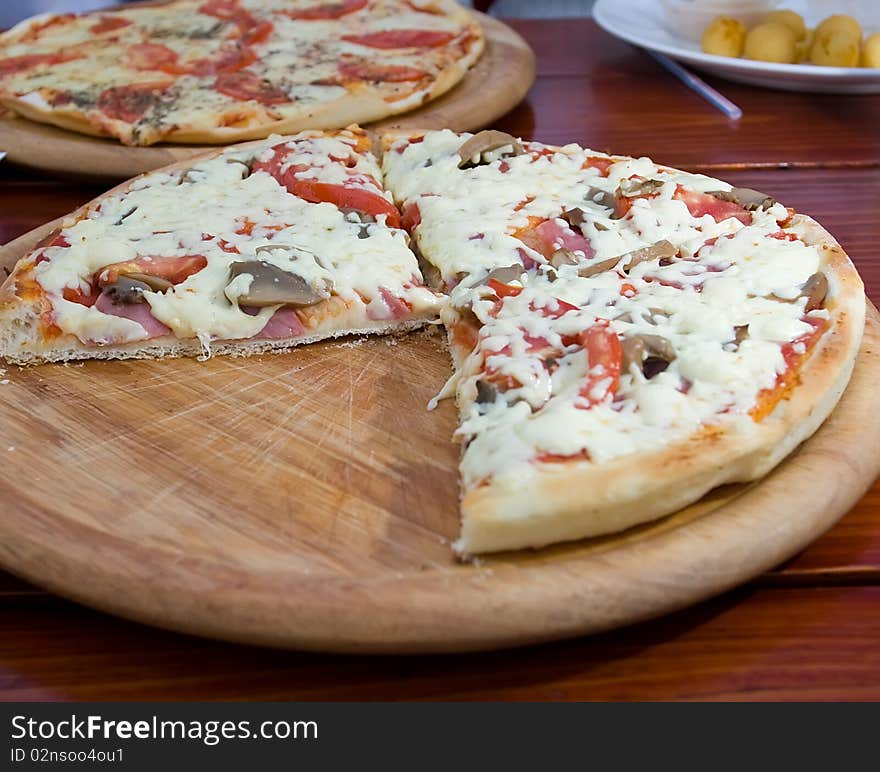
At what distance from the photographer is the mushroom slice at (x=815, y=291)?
2221 millimetres

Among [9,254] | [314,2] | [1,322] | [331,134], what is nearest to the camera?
[1,322]

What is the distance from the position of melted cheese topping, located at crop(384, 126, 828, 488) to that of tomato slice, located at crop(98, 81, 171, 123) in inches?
39.2

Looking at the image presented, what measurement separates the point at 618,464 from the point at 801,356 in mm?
508

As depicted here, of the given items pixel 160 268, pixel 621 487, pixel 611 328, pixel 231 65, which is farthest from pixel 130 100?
pixel 621 487

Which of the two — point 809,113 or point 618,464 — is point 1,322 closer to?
point 618,464

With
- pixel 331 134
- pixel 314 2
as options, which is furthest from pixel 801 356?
pixel 314 2

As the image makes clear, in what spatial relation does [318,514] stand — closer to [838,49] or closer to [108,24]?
[838,49]

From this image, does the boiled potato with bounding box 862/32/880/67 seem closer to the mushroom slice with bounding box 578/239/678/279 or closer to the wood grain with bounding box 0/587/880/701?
the mushroom slice with bounding box 578/239/678/279

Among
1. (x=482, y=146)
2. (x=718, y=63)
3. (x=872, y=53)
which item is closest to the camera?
(x=482, y=146)

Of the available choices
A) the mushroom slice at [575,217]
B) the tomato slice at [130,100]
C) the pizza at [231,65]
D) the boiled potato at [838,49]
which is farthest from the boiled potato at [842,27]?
the tomato slice at [130,100]

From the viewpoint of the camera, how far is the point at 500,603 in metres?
1.60

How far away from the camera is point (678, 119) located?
400 centimetres

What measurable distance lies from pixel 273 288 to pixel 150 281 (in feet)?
0.95

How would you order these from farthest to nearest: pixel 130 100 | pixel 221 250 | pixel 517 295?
1. pixel 130 100
2. pixel 221 250
3. pixel 517 295
